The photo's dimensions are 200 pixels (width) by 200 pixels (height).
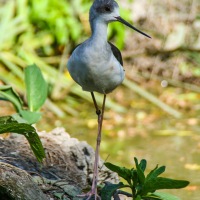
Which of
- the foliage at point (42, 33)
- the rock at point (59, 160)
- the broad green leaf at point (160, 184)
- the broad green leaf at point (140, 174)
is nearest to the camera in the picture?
the broad green leaf at point (160, 184)

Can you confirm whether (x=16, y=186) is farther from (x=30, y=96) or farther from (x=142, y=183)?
(x=30, y=96)

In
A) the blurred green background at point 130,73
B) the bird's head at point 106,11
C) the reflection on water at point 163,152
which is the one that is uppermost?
the blurred green background at point 130,73

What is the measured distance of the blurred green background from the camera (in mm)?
7020

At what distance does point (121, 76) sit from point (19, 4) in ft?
13.8

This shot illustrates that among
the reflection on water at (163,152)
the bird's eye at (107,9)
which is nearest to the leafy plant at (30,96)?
the bird's eye at (107,9)

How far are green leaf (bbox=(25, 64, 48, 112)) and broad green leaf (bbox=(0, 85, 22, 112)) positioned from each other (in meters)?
0.10

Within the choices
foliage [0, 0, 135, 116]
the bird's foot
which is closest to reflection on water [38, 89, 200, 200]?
foliage [0, 0, 135, 116]

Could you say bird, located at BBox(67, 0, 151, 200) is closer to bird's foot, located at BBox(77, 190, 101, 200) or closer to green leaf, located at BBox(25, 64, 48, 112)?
bird's foot, located at BBox(77, 190, 101, 200)

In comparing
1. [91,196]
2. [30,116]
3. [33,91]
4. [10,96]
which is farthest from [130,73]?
[91,196]

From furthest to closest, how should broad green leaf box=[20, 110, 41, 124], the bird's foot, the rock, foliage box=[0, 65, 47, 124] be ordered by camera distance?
foliage box=[0, 65, 47, 124]
broad green leaf box=[20, 110, 41, 124]
the rock
the bird's foot

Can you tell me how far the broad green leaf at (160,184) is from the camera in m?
3.92

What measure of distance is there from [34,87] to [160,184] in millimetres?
1530

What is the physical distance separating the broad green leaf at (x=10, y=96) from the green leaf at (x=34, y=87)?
0.10m

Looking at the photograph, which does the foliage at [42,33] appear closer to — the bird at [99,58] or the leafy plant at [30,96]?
the leafy plant at [30,96]
